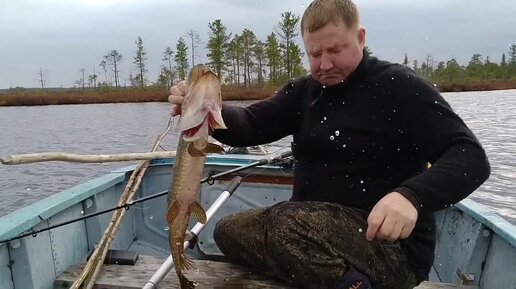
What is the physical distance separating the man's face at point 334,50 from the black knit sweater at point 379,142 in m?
0.08

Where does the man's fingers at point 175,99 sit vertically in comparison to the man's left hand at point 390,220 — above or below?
above

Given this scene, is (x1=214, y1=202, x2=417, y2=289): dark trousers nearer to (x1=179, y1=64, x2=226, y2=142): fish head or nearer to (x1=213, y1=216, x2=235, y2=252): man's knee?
(x1=213, y1=216, x2=235, y2=252): man's knee

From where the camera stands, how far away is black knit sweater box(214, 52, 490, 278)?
88.1 inches

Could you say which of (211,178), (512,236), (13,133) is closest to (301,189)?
(211,178)

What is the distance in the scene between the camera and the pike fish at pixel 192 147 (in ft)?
6.01

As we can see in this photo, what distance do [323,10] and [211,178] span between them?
1.47m

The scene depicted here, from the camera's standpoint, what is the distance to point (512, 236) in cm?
283

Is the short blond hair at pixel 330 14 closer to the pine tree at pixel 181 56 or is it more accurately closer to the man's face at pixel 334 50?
the man's face at pixel 334 50

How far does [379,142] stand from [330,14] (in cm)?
71

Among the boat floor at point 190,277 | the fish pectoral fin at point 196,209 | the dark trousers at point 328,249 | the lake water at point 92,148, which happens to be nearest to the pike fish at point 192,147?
the fish pectoral fin at point 196,209

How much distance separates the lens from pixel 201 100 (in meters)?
1.83

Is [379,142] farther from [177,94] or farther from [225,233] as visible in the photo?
[225,233]

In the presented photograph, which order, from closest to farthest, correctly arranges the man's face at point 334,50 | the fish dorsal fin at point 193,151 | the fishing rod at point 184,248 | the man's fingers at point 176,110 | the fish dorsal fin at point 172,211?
the fish dorsal fin at point 193,151
the fish dorsal fin at point 172,211
the man's fingers at point 176,110
the man's face at point 334,50
the fishing rod at point 184,248

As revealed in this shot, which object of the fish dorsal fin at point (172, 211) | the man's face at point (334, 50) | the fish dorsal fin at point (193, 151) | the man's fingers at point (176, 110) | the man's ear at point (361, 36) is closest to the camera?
the fish dorsal fin at point (193, 151)
